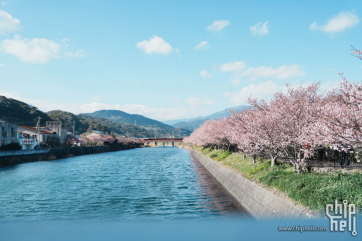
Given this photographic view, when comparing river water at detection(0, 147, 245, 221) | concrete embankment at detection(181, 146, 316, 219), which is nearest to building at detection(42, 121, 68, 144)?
river water at detection(0, 147, 245, 221)

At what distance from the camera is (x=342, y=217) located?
9.41 meters

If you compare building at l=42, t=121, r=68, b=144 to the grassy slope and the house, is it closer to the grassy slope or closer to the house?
the house

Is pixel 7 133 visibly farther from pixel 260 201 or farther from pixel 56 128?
pixel 260 201

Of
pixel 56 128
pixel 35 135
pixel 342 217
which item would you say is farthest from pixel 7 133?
pixel 342 217

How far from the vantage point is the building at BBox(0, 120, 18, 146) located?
55.5 meters

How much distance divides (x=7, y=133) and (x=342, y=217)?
66.6 m

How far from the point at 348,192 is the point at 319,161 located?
12252 mm

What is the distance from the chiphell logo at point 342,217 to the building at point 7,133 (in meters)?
63.1

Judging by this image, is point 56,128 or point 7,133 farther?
point 56,128

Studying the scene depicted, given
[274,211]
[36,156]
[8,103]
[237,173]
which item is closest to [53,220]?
[274,211]

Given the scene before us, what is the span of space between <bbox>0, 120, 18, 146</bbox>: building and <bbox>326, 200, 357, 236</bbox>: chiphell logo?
63.1 metres

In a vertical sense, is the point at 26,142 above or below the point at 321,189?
below

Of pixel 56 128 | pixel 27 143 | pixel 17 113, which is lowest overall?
pixel 27 143

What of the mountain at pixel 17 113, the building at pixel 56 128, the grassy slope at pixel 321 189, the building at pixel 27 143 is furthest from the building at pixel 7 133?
the grassy slope at pixel 321 189
